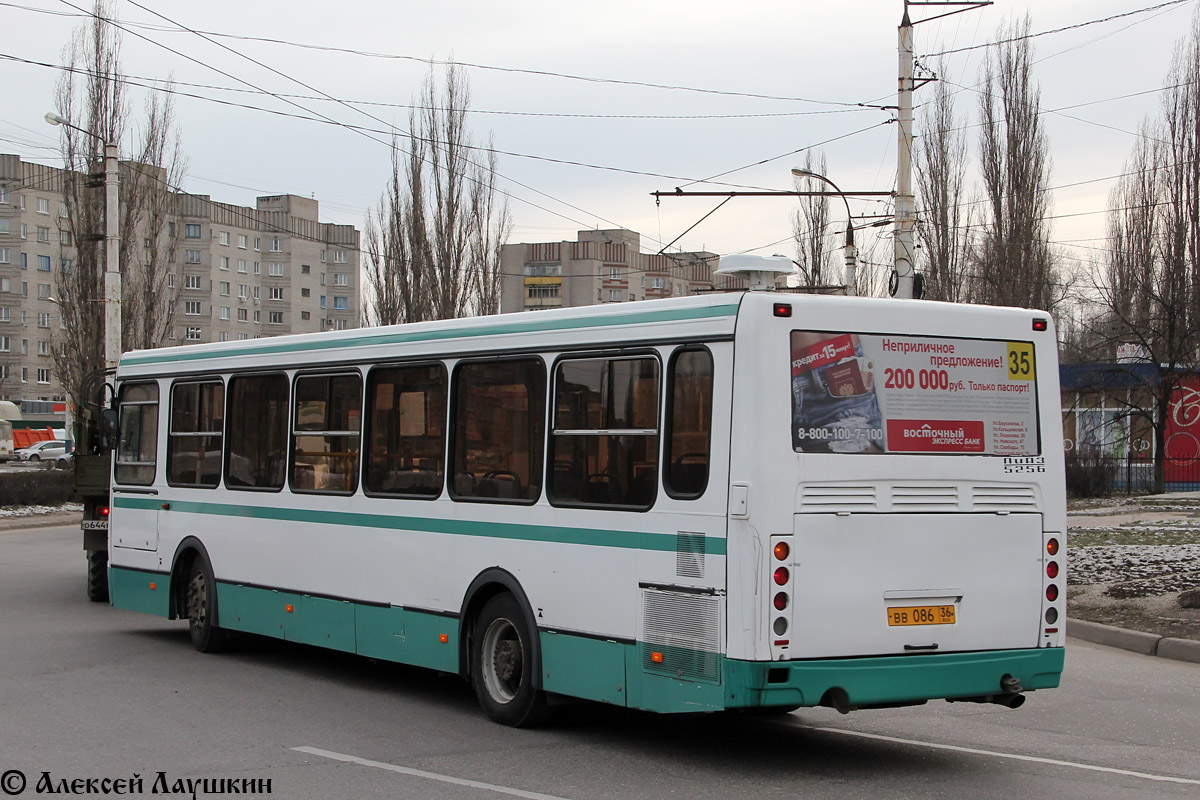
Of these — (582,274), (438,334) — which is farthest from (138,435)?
(582,274)

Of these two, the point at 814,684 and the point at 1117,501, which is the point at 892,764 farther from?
the point at 1117,501

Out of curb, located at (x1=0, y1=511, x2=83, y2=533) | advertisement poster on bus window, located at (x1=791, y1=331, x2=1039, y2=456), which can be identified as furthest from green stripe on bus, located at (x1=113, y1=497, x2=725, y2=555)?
curb, located at (x1=0, y1=511, x2=83, y2=533)

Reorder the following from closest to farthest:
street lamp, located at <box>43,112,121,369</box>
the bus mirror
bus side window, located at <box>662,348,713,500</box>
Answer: bus side window, located at <box>662,348,713,500</box> < the bus mirror < street lamp, located at <box>43,112,121,369</box>

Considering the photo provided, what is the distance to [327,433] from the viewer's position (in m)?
11.4

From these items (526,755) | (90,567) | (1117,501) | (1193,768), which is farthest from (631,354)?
(1117,501)

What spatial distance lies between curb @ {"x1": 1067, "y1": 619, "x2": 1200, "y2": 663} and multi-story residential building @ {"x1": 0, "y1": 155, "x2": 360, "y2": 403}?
81.4m

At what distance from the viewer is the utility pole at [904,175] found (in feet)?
65.1

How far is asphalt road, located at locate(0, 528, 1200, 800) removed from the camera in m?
7.49

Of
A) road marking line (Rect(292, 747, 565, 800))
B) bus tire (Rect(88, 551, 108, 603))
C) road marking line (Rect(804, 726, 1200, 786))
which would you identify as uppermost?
bus tire (Rect(88, 551, 108, 603))

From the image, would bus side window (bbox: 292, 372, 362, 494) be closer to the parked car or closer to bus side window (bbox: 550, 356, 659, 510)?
bus side window (bbox: 550, 356, 659, 510)

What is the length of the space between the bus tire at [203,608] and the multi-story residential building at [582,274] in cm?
8294

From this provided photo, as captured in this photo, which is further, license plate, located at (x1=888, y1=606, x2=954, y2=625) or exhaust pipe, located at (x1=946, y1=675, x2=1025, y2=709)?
exhaust pipe, located at (x1=946, y1=675, x2=1025, y2=709)

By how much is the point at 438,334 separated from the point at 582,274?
104521 millimetres

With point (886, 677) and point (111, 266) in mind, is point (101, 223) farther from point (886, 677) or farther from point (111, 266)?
point (886, 677)
